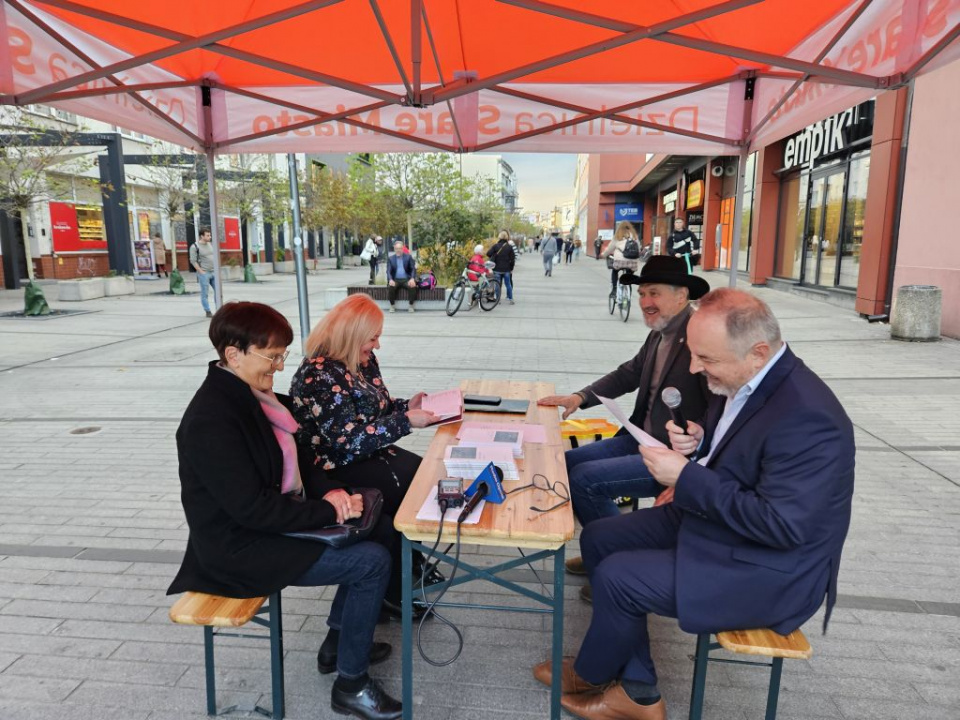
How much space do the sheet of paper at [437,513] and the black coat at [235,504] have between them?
356mm

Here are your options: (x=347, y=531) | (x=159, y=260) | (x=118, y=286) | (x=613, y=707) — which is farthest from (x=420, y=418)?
(x=159, y=260)

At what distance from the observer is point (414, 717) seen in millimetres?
2424

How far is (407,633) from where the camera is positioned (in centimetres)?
230

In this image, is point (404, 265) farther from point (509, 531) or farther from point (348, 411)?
point (509, 531)

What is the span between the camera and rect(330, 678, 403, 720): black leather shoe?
238 cm

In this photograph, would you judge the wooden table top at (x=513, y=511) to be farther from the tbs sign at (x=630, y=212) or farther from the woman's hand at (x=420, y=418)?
the tbs sign at (x=630, y=212)

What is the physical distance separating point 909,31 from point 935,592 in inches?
111

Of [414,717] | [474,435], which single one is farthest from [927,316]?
[414,717]

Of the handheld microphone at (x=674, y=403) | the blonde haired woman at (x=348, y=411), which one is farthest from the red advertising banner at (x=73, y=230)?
the handheld microphone at (x=674, y=403)

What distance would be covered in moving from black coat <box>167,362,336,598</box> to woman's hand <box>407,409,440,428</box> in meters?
0.81

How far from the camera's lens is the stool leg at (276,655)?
232cm

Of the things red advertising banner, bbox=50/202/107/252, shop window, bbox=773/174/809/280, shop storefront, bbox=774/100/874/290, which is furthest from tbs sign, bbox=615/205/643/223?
red advertising banner, bbox=50/202/107/252

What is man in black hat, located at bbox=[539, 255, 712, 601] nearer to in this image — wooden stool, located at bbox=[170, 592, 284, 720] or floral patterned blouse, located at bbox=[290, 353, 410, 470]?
floral patterned blouse, located at bbox=[290, 353, 410, 470]

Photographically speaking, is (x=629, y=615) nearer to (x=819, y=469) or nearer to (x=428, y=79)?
(x=819, y=469)
